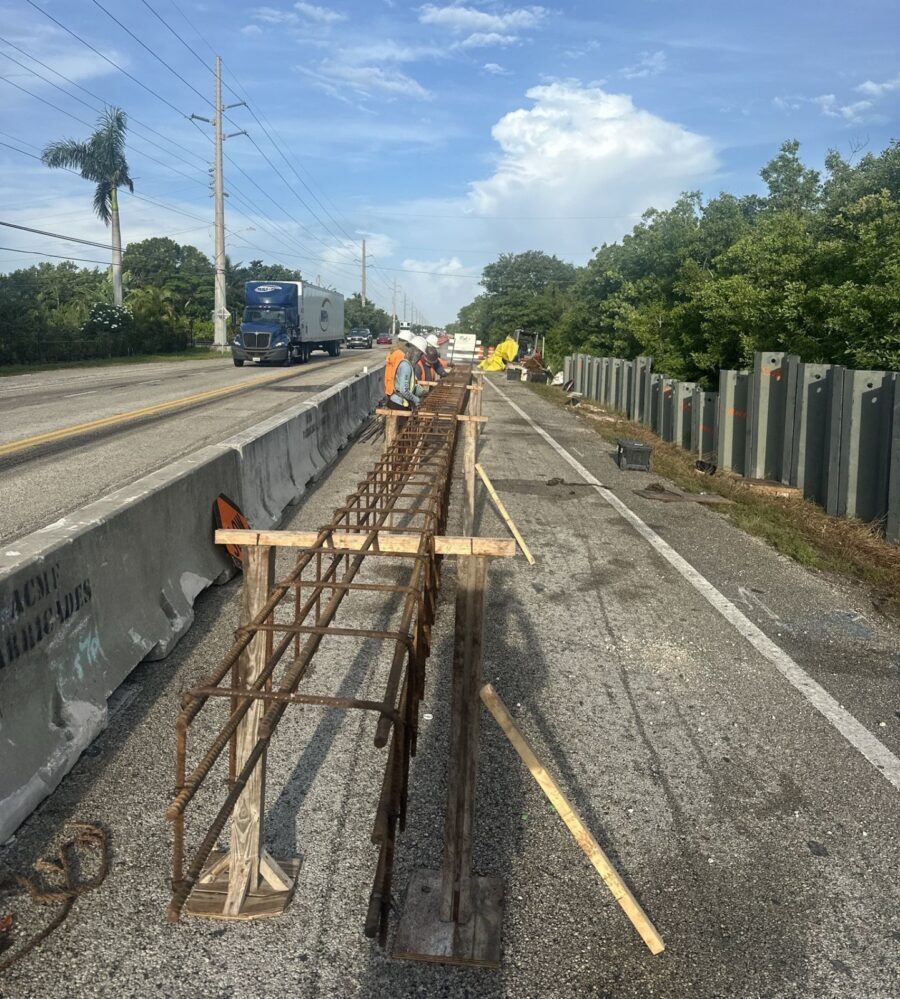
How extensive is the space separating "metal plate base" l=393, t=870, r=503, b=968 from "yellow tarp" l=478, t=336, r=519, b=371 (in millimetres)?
Answer: 46231

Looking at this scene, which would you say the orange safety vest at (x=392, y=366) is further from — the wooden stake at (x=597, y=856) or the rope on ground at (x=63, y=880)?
the wooden stake at (x=597, y=856)

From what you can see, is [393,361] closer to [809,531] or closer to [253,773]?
[809,531]

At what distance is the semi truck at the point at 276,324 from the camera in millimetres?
40906

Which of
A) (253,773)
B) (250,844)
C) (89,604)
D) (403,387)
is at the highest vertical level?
(403,387)

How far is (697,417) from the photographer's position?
60.6 ft

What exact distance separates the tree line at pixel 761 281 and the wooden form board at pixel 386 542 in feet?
37.3

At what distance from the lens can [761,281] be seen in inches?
776

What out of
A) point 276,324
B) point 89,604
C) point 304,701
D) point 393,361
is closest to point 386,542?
point 304,701

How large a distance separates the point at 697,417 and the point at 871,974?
15961mm

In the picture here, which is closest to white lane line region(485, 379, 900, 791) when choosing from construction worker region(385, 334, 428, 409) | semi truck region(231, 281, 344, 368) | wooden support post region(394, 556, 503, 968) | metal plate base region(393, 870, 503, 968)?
metal plate base region(393, 870, 503, 968)

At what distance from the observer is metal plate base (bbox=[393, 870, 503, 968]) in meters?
3.23

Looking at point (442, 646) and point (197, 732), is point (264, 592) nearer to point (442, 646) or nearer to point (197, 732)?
point (197, 732)

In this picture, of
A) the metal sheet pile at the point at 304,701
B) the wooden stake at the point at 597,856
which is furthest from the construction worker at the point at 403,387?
the wooden stake at the point at 597,856

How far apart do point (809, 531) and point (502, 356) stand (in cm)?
4113
